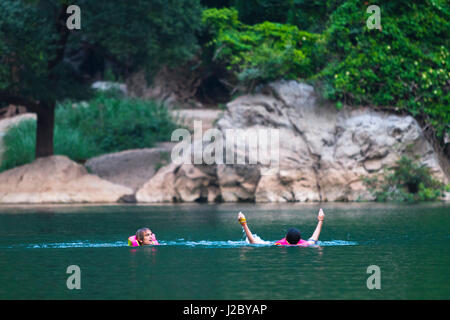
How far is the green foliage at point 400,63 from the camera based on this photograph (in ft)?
94.3

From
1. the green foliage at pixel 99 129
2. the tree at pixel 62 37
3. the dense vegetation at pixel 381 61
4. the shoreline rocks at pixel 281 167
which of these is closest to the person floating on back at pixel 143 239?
the shoreline rocks at pixel 281 167

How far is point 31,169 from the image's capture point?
2952 centimetres

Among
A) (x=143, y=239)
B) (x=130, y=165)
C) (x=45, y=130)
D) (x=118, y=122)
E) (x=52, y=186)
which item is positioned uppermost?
(x=118, y=122)

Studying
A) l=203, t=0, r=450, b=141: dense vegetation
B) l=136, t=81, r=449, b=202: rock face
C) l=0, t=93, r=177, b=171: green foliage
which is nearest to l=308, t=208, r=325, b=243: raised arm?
l=136, t=81, r=449, b=202: rock face

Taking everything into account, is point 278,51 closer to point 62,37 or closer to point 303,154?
point 303,154

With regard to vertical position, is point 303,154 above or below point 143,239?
above

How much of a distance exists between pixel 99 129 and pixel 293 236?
23.7 meters

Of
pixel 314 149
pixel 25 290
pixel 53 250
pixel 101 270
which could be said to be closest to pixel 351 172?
pixel 314 149

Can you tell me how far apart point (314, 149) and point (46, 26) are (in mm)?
10888

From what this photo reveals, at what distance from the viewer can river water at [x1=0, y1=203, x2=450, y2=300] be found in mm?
9578

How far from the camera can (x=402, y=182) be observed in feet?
90.9

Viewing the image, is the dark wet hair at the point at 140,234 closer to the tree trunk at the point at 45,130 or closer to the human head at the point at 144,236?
the human head at the point at 144,236

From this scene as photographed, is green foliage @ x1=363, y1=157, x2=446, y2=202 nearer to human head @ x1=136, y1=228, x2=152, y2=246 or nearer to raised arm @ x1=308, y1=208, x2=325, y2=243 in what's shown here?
raised arm @ x1=308, y1=208, x2=325, y2=243

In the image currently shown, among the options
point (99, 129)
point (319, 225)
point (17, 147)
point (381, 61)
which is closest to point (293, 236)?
point (319, 225)
